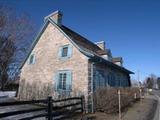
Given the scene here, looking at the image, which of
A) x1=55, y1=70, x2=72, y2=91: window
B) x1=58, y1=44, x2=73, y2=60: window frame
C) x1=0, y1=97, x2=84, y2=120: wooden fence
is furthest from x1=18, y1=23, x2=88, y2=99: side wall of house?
x1=0, y1=97, x2=84, y2=120: wooden fence

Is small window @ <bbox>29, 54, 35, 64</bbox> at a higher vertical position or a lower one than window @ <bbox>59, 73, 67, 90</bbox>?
higher

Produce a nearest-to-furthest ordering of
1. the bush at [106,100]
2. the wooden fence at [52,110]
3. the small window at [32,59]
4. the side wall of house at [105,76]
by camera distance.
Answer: the wooden fence at [52,110]
the bush at [106,100]
the side wall of house at [105,76]
the small window at [32,59]

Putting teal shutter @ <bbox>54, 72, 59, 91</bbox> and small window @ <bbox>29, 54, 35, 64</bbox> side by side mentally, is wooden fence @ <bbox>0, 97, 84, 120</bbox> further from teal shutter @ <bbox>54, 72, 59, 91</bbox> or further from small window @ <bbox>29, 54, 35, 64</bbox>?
small window @ <bbox>29, 54, 35, 64</bbox>

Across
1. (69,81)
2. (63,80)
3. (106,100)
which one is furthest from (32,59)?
(106,100)

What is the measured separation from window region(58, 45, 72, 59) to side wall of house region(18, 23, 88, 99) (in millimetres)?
314

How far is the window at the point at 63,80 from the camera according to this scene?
51.5ft

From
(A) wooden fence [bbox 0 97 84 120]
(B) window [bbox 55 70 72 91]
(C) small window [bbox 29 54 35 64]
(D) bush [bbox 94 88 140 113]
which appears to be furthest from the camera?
(C) small window [bbox 29 54 35 64]

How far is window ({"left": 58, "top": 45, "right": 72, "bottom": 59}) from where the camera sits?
1646 cm

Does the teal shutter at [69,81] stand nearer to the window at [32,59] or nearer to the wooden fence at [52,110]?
the wooden fence at [52,110]

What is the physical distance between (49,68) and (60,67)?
155cm

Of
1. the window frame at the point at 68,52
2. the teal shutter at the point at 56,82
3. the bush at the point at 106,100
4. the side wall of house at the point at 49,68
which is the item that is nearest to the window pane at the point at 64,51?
the window frame at the point at 68,52

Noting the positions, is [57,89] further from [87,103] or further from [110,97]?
[110,97]

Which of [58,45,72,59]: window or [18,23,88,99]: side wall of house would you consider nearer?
[18,23,88,99]: side wall of house

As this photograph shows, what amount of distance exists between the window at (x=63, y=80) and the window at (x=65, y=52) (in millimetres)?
1409
